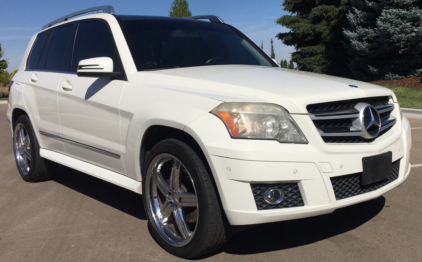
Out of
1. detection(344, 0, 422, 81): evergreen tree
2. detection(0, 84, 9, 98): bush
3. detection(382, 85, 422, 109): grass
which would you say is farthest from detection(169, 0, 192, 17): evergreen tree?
detection(382, 85, 422, 109): grass

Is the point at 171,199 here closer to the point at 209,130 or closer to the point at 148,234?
the point at 148,234

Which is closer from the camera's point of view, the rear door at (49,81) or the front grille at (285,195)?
the front grille at (285,195)

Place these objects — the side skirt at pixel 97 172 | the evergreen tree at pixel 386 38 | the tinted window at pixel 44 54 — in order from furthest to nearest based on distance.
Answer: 1. the evergreen tree at pixel 386 38
2. the tinted window at pixel 44 54
3. the side skirt at pixel 97 172

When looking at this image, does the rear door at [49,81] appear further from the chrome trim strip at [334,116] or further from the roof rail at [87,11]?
the chrome trim strip at [334,116]

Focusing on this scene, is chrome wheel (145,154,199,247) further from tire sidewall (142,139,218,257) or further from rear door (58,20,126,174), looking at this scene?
rear door (58,20,126,174)

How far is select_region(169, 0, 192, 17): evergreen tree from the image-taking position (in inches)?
1880

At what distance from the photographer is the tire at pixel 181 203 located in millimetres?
3203

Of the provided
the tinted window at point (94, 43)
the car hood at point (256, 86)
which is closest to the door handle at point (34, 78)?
the tinted window at point (94, 43)

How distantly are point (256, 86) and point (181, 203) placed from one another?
3.32ft

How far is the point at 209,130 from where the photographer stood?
313 cm

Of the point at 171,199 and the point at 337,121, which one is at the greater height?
the point at 337,121

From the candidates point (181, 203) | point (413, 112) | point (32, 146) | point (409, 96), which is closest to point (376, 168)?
point (181, 203)

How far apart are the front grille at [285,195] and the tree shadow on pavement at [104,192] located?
67.2 inches

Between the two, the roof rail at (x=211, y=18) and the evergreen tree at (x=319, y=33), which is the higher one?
the roof rail at (x=211, y=18)
